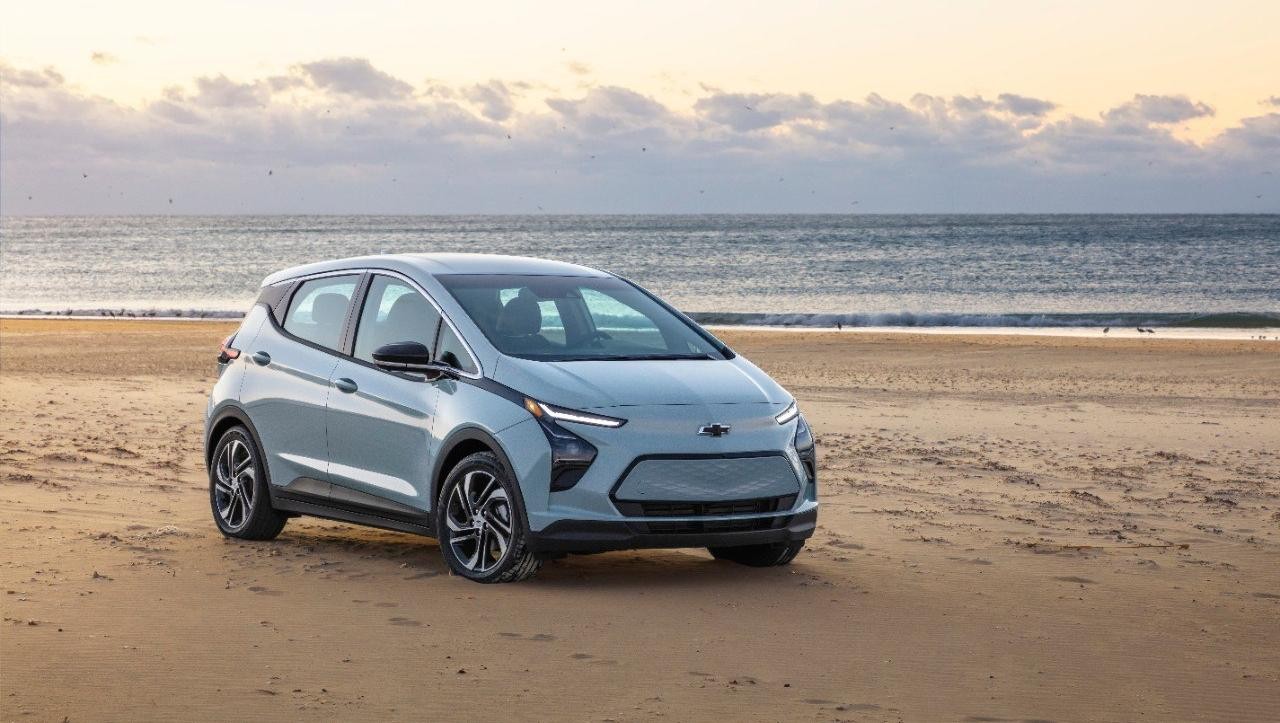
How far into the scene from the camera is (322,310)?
370 inches

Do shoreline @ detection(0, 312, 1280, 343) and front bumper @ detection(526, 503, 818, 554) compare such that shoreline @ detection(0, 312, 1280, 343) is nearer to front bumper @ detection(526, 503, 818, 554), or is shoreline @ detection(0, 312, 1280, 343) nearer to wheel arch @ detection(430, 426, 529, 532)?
front bumper @ detection(526, 503, 818, 554)

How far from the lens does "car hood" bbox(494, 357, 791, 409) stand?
7.84 meters

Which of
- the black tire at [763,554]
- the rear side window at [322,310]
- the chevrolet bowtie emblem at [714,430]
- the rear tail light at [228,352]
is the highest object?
the rear side window at [322,310]

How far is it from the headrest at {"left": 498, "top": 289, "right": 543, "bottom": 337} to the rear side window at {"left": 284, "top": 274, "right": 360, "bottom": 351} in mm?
1073

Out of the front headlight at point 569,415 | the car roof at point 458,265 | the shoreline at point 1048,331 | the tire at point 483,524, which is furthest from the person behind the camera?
the shoreline at point 1048,331

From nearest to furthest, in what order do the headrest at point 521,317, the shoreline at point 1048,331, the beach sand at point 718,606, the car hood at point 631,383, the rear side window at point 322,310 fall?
1. the beach sand at point 718,606
2. the car hood at point 631,383
3. the headrest at point 521,317
4. the rear side window at point 322,310
5. the shoreline at point 1048,331

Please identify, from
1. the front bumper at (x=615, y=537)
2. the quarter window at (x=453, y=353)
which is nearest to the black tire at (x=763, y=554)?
the front bumper at (x=615, y=537)

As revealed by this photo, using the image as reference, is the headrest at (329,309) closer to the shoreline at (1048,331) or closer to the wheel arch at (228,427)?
the wheel arch at (228,427)

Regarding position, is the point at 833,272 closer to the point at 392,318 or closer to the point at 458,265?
the point at 458,265

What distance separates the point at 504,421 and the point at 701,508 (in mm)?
1016

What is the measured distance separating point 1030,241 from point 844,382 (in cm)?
9102

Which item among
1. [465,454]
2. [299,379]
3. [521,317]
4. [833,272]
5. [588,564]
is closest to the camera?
[465,454]

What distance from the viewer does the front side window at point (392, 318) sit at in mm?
8727

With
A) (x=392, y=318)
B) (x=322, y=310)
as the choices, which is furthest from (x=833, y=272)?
(x=392, y=318)
